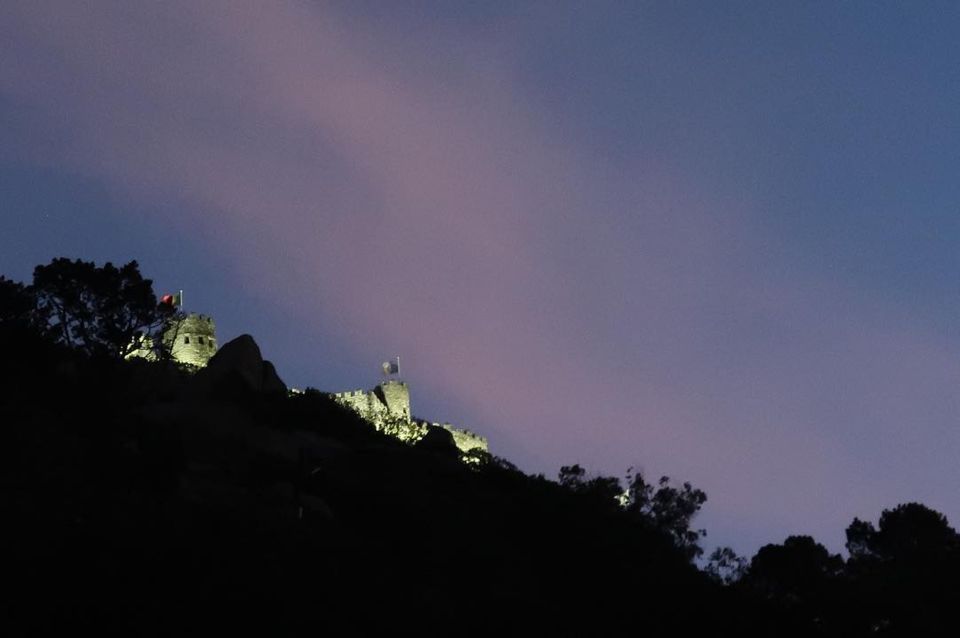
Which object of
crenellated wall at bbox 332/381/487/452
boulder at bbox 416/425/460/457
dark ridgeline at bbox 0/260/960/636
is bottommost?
dark ridgeline at bbox 0/260/960/636

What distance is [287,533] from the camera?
3812 cm

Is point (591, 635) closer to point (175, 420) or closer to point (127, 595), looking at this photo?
point (127, 595)

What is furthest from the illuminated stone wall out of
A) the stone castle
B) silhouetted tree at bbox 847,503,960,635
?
silhouetted tree at bbox 847,503,960,635

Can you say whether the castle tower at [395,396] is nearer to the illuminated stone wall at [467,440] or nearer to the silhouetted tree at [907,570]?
the illuminated stone wall at [467,440]

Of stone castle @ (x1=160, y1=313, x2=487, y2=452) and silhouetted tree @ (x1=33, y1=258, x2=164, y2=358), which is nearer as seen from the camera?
silhouetted tree @ (x1=33, y1=258, x2=164, y2=358)

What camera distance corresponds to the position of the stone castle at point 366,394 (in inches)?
3455

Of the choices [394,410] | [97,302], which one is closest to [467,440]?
[394,410]

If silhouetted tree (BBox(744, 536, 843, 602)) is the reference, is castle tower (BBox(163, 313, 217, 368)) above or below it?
above

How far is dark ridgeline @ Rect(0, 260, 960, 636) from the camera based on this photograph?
3109 centimetres

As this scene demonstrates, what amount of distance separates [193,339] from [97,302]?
2863 cm

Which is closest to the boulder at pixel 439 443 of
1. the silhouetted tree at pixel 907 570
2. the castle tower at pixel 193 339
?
the silhouetted tree at pixel 907 570

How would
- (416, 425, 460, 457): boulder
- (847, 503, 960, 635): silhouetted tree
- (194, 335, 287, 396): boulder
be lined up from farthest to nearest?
(416, 425, 460, 457): boulder
(194, 335, 287, 396): boulder
(847, 503, 960, 635): silhouetted tree

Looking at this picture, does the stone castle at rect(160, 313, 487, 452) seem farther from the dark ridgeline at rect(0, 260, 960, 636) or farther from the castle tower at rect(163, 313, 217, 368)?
the dark ridgeline at rect(0, 260, 960, 636)

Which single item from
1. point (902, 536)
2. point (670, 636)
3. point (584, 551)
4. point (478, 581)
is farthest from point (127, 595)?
point (902, 536)
